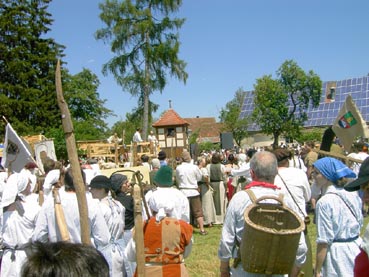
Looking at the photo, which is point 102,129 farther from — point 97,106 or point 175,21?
point 175,21

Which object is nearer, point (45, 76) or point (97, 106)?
point (45, 76)

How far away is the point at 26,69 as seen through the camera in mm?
37469

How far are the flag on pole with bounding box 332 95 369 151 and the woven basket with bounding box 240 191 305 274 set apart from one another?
13.0 feet

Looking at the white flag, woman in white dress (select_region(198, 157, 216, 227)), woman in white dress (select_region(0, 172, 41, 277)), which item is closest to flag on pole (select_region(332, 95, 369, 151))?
woman in white dress (select_region(0, 172, 41, 277))

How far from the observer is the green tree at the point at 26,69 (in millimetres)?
36531

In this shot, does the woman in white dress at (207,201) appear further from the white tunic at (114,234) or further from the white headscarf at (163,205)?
the white headscarf at (163,205)

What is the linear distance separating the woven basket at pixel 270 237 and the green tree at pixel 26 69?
34.1m

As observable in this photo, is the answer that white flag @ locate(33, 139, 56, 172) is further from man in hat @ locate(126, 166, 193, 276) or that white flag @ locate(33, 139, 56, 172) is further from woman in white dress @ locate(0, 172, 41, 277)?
man in hat @ locate(126, 166, 193, 276)

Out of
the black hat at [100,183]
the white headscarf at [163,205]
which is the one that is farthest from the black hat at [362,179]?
the black hat at [100,183]

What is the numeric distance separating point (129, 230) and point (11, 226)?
1539mm

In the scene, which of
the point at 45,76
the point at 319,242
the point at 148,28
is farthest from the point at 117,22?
the point at 319,242

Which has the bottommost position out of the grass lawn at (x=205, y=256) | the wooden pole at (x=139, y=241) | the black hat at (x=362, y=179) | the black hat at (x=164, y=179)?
the grass lawn at (x=205, y=256)

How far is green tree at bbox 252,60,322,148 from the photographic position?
55812mm

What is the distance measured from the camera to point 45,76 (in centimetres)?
3859
